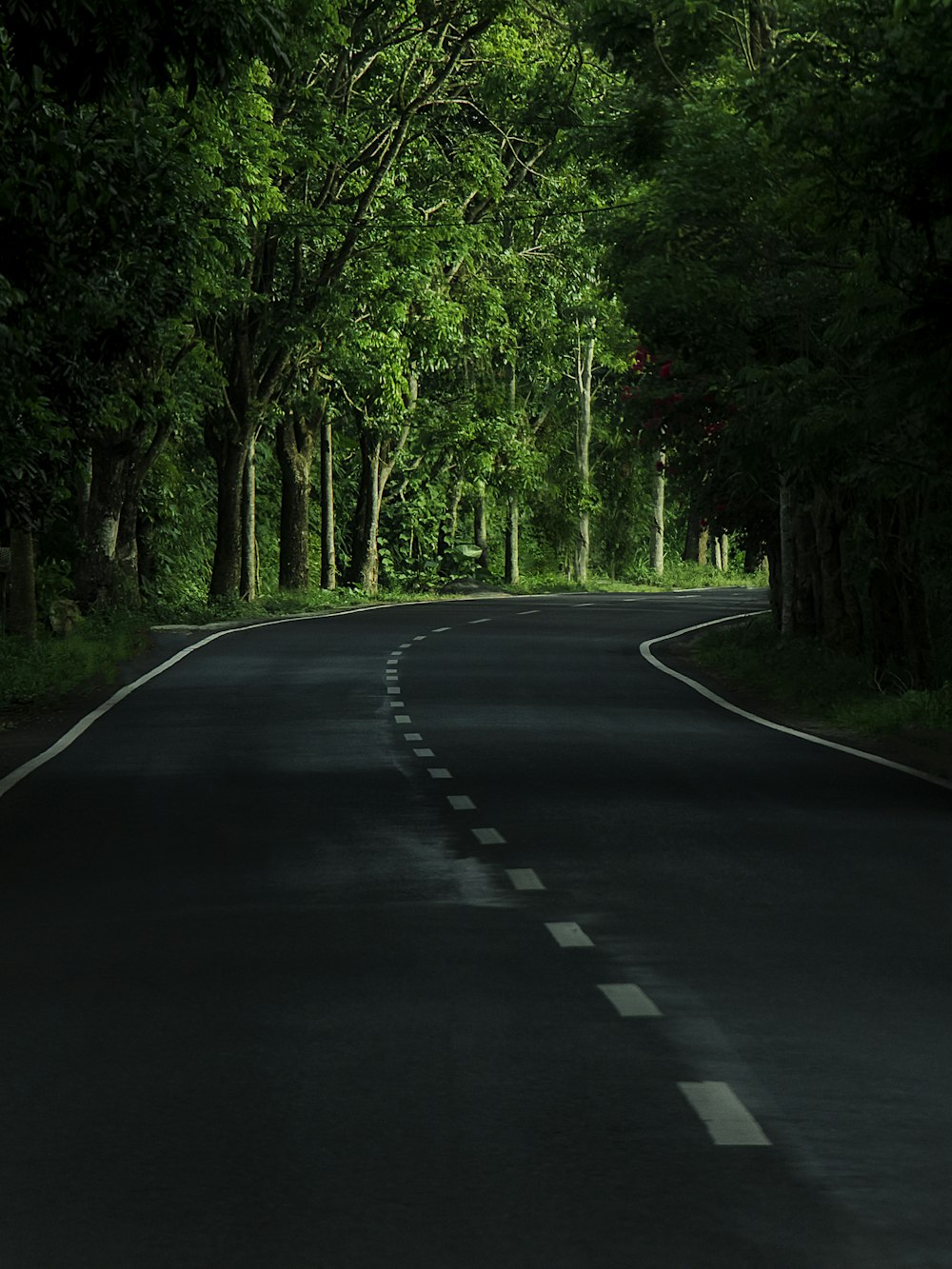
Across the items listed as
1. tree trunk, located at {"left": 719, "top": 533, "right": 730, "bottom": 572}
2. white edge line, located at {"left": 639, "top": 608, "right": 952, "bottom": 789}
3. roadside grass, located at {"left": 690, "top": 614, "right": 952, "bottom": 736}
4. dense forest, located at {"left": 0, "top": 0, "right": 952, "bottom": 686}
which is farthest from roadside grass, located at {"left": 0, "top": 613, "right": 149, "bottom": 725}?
tree trunk, located at {"left": 719, "top": 533, "right": 730, "bottom": 572}

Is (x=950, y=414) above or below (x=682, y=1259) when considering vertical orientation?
above

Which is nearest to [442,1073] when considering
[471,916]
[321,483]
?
[471,916]

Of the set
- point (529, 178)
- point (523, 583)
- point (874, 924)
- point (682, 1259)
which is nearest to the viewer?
point (682, 1259)

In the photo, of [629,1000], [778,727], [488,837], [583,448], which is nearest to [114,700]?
[778,727]

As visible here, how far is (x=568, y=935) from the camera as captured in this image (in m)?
10.7

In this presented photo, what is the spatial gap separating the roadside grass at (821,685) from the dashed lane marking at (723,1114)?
1517 centimetres

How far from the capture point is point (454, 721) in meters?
24.4

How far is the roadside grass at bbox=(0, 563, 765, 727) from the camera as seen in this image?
94.5 ft

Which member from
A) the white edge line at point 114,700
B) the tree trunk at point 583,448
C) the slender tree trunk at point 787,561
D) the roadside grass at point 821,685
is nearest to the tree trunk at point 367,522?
the tree trunk at point 583,448

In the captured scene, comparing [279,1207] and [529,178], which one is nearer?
[279,1207]

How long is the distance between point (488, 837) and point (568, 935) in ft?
12.9

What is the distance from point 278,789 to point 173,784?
94 cm

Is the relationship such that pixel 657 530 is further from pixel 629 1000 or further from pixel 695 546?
pixel 629 1000

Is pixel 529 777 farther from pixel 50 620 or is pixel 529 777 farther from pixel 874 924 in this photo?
pixel 50 620
